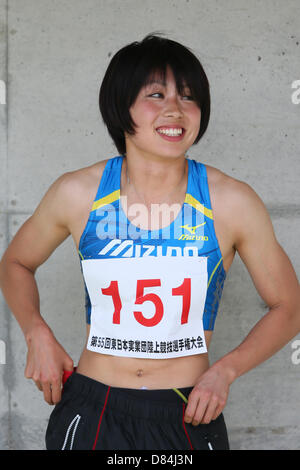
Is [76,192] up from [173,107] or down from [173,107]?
down

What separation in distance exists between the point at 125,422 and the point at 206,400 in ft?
0.72

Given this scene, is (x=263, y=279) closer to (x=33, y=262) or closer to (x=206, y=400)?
(x=206, y=400)

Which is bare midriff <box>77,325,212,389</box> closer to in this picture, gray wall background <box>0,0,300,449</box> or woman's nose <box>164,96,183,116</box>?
woman's nose <box>164,96,183,116</box>

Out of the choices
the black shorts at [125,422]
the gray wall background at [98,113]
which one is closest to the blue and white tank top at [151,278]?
the black shorts at [125,422]

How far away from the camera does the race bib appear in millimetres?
1506

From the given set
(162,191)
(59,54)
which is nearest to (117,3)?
(59,54)

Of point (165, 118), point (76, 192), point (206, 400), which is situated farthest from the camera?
point (76, 192)

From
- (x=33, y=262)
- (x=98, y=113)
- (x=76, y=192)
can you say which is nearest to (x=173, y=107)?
(x=76, y=192)

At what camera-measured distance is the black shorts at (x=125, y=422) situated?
4.67ft

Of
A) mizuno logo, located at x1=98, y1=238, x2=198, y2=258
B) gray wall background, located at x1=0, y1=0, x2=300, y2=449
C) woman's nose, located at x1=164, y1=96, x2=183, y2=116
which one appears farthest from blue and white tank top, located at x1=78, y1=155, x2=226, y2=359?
gray wall background, located at x1=0, y1=0, x2=300, y2=449

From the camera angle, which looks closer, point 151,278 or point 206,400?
point 206,400

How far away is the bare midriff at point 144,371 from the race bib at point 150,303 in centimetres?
2

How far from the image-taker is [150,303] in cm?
151
